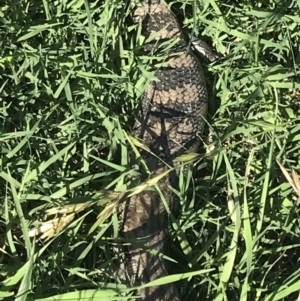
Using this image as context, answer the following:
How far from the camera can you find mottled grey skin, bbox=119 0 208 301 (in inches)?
123

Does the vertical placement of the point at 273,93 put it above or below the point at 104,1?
below

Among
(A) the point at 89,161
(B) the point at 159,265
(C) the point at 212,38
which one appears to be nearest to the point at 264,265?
(B) the point at 159,265

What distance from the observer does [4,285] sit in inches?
117

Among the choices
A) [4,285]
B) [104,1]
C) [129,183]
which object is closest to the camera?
[4,285]

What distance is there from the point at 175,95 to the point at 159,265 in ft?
2.86

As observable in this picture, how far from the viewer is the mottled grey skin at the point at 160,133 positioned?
3.13 metres

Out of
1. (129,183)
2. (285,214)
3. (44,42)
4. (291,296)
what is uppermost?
(44,42)

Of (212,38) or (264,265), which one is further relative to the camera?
(212,38)

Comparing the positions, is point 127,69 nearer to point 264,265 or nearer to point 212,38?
point 212,38

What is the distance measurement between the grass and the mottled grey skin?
78mm

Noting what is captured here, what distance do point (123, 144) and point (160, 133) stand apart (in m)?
0.21

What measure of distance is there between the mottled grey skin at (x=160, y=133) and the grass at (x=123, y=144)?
8 cm

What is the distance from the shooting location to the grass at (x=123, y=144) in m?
3.15

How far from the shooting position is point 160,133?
131 inches
